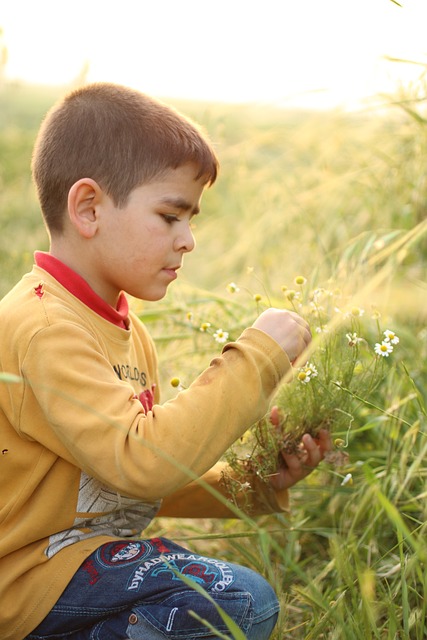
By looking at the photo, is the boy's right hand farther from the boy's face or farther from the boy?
the boy's face

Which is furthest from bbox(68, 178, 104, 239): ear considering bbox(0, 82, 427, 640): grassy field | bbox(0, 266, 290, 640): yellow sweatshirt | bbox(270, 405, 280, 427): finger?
bbox(270, 405, 280, 427): finger

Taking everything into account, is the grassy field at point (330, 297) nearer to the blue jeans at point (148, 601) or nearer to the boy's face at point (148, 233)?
the blue jeans at point (148, 601)

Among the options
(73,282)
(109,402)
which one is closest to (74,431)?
(109,402)

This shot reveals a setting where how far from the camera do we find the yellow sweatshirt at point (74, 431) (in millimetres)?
1351

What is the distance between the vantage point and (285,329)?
1.46 m

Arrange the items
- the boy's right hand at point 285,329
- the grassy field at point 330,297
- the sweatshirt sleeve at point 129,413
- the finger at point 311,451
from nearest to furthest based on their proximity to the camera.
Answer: the sweatshirt sleeve at point 129,413, the boy's right hand at point 285,329, the grassy field at point 330,297, the finger at point 311,451

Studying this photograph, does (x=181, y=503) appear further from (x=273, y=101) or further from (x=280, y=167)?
(x=280, y=167)

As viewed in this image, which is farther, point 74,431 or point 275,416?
point 275,416

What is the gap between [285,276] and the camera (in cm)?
276

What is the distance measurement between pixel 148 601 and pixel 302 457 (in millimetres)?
442

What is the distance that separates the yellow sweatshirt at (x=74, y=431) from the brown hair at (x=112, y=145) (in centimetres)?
20

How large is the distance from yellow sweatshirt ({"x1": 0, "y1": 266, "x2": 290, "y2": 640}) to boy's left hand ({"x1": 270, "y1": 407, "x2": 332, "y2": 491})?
28 centimetres

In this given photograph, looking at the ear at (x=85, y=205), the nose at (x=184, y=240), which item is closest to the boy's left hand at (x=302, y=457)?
the nose at (x=184, y=240)

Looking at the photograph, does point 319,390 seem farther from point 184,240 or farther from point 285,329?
point 184,240
